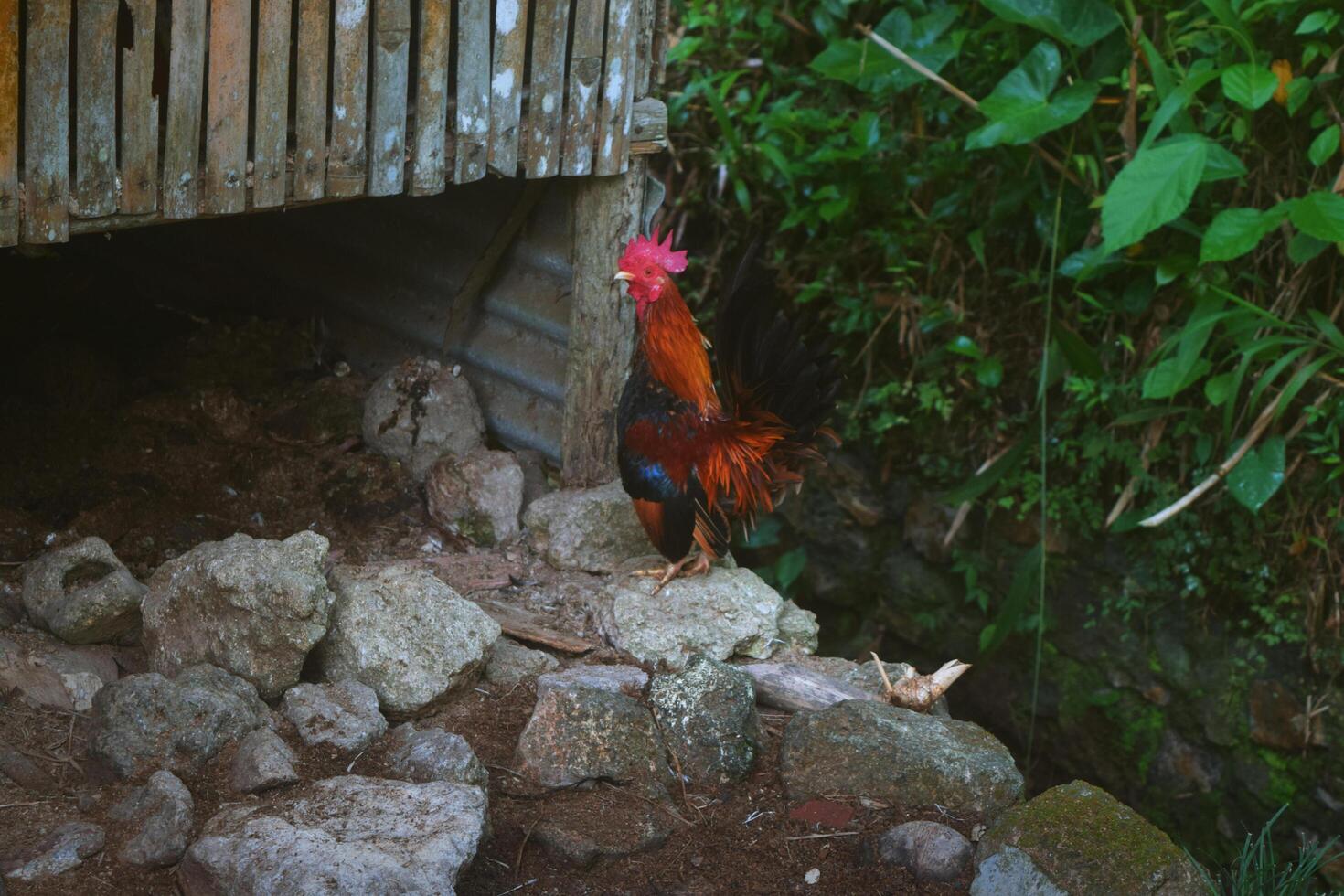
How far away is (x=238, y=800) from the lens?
2.63 meters

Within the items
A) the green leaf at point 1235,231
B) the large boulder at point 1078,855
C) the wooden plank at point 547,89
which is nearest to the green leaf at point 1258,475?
the green leaf at point 1235,231

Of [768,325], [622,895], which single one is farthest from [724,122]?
[622,895]

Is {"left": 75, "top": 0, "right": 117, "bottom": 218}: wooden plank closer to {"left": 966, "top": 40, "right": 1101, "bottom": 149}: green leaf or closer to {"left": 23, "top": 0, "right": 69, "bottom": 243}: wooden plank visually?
{"left": 23, "top": 0, "right": 69, "bottom": 243}: wooden plank

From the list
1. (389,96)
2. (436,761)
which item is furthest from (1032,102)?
(436,761)

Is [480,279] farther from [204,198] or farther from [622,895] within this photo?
[622,895]

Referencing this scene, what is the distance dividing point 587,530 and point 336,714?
1375mm

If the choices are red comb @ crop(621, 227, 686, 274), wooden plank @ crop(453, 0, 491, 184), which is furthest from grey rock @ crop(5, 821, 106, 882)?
red comb @ crop(621, 227, 686, 274)

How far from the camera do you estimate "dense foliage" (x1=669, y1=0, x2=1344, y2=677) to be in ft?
13.8

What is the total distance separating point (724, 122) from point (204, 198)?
2759 millimetres

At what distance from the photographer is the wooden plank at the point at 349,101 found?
3.34m

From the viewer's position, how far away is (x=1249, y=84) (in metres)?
3.99

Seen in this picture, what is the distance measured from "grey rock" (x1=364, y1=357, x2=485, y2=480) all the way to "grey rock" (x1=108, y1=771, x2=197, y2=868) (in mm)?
2049

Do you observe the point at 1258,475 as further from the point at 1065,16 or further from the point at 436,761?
the point at 436,761

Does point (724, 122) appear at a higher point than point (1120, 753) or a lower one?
higher
